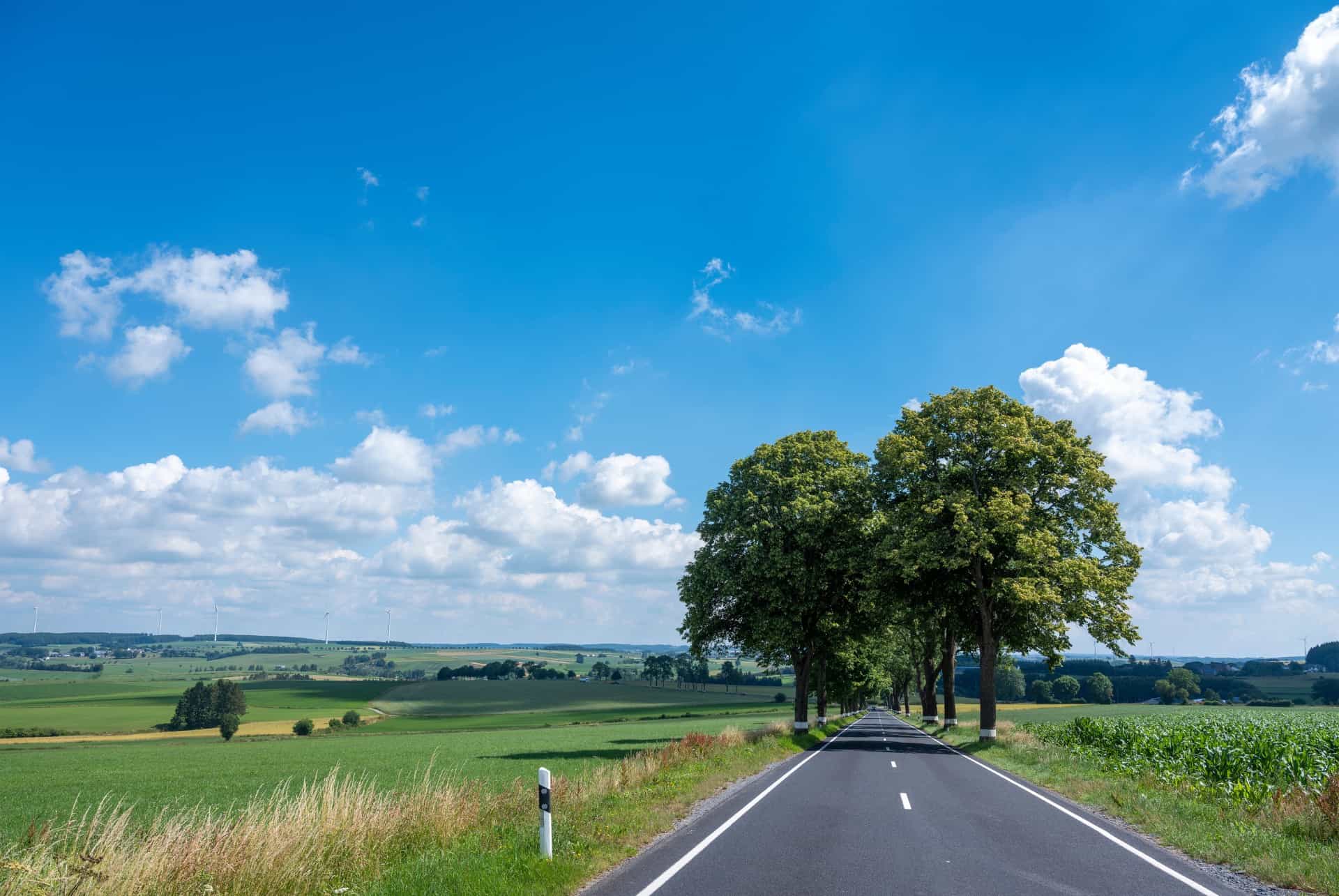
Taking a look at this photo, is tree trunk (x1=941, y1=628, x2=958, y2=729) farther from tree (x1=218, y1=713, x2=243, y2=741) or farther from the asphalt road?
tree (x1=218, y1=713, x2=243, y2=741)

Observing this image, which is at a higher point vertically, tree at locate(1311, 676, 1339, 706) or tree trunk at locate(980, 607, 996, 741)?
tree trunk at locate(980, 607, 996, 741)

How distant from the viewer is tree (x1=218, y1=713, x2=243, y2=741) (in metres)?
85.8

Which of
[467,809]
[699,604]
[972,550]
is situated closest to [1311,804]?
[467,809]

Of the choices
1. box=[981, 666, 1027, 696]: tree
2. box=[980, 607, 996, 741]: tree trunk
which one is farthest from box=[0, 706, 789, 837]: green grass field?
box=[981, 666, 1027, 696]: tree

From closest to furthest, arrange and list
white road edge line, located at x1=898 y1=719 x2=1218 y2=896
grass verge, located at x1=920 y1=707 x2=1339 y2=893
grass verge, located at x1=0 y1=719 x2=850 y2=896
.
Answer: grass verge, located at x1=0 y1=719 x2=850 y2=896 < white road edge line, located at x1=898 y1=719 x2=1218 y2=896 < grass verge, located at x1=920 y1=707 x2=1339 y2=893

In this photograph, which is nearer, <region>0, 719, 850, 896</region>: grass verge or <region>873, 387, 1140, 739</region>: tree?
<region>0, 719, 850, 896</region>: grass verge

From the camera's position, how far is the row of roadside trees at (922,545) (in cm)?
3066

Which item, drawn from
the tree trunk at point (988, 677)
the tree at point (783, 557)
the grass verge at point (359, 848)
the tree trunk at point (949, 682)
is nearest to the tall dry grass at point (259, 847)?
the grass verge at point (359, 848)

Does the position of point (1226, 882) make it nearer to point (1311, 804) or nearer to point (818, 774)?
point (1311, 804)

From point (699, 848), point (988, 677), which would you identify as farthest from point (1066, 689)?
point (699, 848)

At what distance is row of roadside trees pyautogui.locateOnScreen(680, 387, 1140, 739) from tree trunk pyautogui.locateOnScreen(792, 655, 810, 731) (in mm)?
103

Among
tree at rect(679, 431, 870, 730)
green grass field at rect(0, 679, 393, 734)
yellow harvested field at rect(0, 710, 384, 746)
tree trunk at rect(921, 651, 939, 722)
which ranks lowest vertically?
green grass field at rect(0, 679, 393, 734)

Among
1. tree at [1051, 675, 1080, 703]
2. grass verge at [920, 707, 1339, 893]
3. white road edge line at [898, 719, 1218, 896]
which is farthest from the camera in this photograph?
tree at [1051, 675, 1080, 703]

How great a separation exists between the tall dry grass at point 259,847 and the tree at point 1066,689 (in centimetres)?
16219
